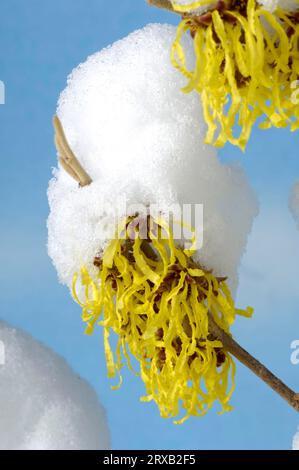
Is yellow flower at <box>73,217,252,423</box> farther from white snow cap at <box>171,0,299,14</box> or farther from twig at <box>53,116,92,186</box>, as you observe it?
white snow cap at <box>171,0,299,14</box>

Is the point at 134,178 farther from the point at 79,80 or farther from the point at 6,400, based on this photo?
the point at 6,400

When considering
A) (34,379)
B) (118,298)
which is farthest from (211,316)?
(34,379)

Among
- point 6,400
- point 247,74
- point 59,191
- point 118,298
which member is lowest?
point 6,400

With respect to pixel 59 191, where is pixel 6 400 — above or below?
below

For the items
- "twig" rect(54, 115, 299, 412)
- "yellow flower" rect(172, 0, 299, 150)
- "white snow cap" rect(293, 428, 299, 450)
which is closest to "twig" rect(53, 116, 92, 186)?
"twig" rect(54, 115, 299, 412)

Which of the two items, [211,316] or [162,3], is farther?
[211,316]

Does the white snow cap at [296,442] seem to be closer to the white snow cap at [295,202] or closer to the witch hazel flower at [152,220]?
the witch hazel flower at [152,220]
